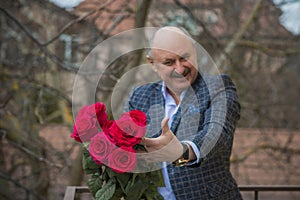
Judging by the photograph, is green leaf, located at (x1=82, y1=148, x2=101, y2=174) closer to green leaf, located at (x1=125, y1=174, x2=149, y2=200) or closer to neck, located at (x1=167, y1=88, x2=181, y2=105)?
green leaf, located at (x1=125, y1=174, x2=149, y2=200)

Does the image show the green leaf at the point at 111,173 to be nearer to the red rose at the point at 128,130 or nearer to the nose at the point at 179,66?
the red rose at the point at 128,130

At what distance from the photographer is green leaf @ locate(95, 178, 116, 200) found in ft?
4.04

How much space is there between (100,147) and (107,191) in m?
0.16

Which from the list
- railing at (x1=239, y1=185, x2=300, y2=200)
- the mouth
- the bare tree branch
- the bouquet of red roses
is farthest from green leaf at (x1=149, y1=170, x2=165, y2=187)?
the bare tree branch

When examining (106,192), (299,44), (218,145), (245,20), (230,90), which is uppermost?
(245,20)

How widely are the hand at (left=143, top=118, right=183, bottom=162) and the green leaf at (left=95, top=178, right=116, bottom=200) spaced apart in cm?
14

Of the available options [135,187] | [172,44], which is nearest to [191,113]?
[172,44]

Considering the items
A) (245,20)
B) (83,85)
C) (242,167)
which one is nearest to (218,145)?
(83,85)

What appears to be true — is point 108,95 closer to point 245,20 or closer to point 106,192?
point 245,20

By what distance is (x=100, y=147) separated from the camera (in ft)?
3.78

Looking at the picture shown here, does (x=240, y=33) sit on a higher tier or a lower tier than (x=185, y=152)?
higher

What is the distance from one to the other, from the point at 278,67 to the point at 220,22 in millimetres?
875

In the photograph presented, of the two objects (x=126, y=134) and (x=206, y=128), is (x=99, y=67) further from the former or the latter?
(x=126, y=134)

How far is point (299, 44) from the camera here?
3.94 meters
